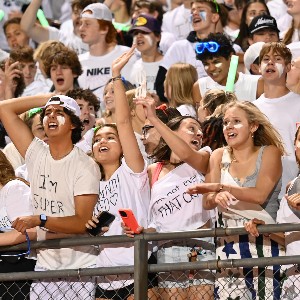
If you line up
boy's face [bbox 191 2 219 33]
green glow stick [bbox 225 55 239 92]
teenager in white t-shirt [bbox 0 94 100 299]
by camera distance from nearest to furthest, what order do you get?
teenager in white t-shirt [bbox 0 94 100 299] < green glow stick [bbox 225 55 239 92] < boy's face [bbox 191 2 219 33]

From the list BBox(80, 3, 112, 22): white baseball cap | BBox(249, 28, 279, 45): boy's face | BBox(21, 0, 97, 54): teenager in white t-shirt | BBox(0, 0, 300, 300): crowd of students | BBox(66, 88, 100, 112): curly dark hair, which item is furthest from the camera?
BBox(21, 0, 97, 54): teenager in white t-shirt

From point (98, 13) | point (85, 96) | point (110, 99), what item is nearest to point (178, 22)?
point (98, 13)

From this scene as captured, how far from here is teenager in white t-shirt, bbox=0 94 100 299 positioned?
8141 mm

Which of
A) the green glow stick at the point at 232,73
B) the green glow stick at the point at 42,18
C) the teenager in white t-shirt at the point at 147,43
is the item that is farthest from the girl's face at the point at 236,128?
the green glow stick at the point at 42,18

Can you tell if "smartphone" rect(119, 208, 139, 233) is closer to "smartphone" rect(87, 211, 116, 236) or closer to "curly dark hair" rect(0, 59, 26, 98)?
"smartphone" rect(87, 211, 116, 236)

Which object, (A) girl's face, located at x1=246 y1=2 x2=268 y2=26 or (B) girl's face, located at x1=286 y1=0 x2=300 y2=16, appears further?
(A) girl's face, located at x1=246 y1=2 x2=268 y2=26

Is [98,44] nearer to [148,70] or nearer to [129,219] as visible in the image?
[148,70]

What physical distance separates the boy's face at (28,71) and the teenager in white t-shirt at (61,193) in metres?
3.98

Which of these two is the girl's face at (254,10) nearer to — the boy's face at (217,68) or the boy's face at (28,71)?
the boy's face at (217,68)

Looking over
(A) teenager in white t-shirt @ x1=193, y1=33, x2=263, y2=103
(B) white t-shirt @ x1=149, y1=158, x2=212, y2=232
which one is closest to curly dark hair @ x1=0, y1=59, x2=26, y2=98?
(A) teenager in white t-shirt @ x1=193, y1=33, x2=263, y2=103

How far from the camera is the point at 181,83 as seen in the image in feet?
34.7

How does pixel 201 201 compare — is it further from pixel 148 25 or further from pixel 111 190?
pixel 148 25

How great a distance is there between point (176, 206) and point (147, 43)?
3.87m

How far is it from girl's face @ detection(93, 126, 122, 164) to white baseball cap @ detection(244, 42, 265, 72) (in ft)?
7.72
